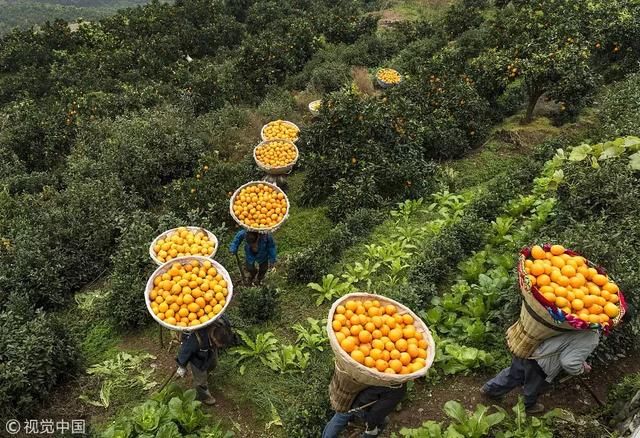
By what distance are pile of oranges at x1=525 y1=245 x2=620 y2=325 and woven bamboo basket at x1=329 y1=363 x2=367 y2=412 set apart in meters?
2.02

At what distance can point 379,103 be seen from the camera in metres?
11.0

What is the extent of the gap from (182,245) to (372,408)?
3.97m

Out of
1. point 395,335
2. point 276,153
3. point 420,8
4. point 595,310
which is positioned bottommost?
point 420,8

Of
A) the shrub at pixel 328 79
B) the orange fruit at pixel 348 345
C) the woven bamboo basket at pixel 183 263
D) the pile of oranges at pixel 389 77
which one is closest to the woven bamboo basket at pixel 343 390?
the orange fruit at pixel 348 345

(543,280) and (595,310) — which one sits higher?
(543,280)

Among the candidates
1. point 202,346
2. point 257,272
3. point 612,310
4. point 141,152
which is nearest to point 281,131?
point 141,152

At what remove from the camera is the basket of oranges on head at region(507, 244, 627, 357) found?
14.1 ft

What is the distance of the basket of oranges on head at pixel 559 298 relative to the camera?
4285 millimetres

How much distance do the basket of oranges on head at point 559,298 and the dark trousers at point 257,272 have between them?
4.19m

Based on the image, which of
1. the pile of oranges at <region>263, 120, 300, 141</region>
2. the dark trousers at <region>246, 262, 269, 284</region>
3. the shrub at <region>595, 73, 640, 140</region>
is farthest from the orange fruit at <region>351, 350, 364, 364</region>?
the pile of oranges at <region>263, 120, 300, 141</region>

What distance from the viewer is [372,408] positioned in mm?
4559

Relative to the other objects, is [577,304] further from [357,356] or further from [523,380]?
[357,356]

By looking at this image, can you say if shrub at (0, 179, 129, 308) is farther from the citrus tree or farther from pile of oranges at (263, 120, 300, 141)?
the citrus tree

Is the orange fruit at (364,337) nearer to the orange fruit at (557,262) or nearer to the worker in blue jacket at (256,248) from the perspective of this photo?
the orange fruit at (557,262)
